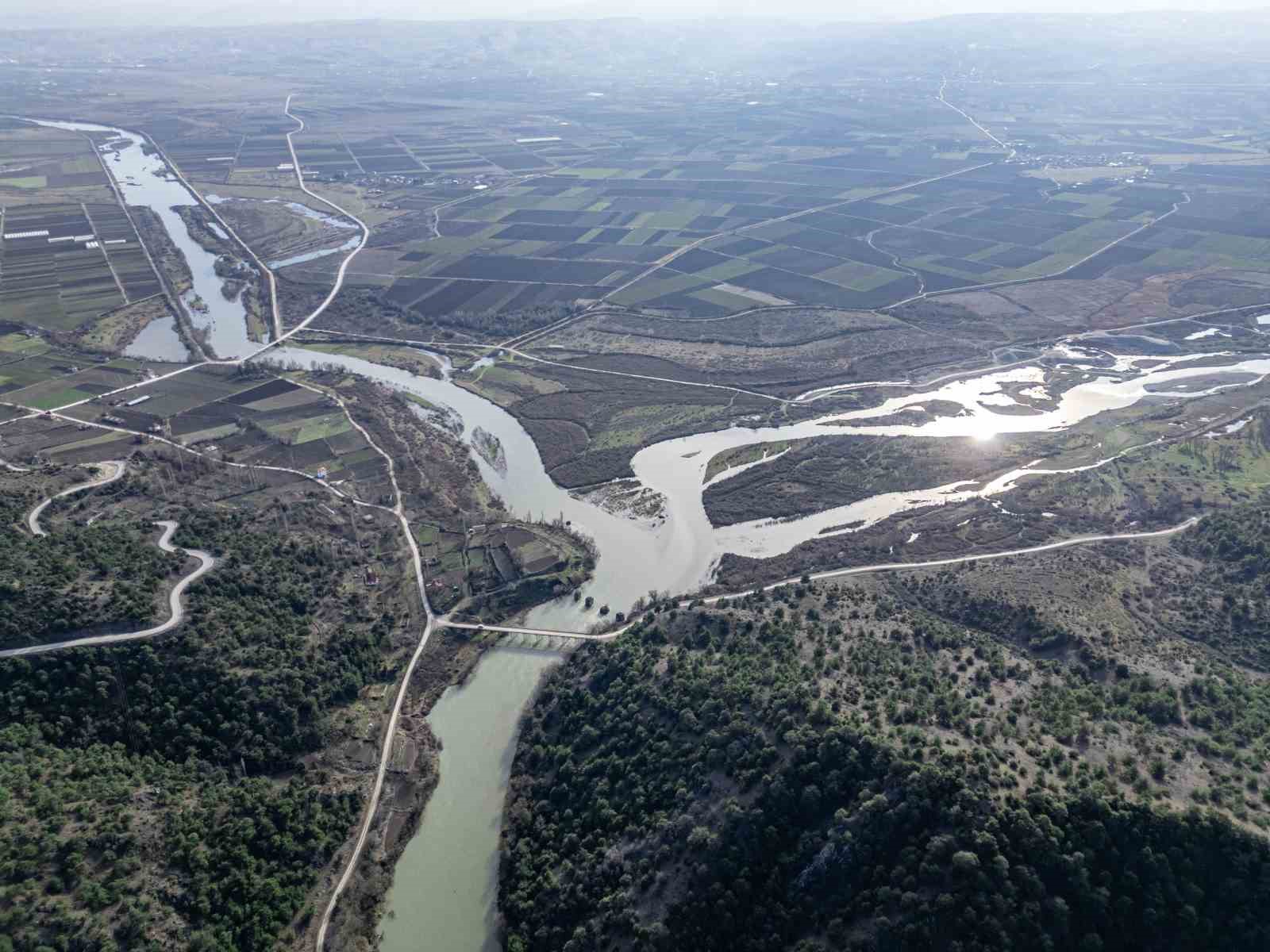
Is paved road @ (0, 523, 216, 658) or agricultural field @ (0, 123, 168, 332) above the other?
agricultural field @ (0, 123, 168, 332)

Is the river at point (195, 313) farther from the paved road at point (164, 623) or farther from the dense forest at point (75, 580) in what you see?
the paved road at point (164, 623)

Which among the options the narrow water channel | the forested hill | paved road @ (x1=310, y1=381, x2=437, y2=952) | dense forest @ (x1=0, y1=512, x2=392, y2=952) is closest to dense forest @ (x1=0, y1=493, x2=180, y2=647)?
dense forest @ (x1=0, y1=512, x2=392, y2=952)

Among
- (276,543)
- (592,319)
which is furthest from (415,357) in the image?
(276,543)

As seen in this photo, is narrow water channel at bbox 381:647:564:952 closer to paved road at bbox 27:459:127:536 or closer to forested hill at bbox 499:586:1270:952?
forested hill at bbox 499:586:1270:952

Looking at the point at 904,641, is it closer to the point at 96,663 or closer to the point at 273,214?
the point at 96,663

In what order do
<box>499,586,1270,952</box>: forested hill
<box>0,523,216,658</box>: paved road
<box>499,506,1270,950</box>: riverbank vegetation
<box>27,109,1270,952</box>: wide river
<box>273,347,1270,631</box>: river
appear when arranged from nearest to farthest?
<box>499,586,1270,952</box>: forested hill
<box>499,506,1270,950</box>: riverbank vegetation
<box>27,109,1270,952</box>: wide river
<box>0,523,216,658</box>: paved road
<box>273,347,1270,631</box>: river

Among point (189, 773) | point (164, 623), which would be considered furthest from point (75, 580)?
point (189, 773)

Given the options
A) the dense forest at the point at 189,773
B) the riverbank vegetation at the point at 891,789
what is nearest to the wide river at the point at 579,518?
the riverbank vegetation at the point at 891,789
